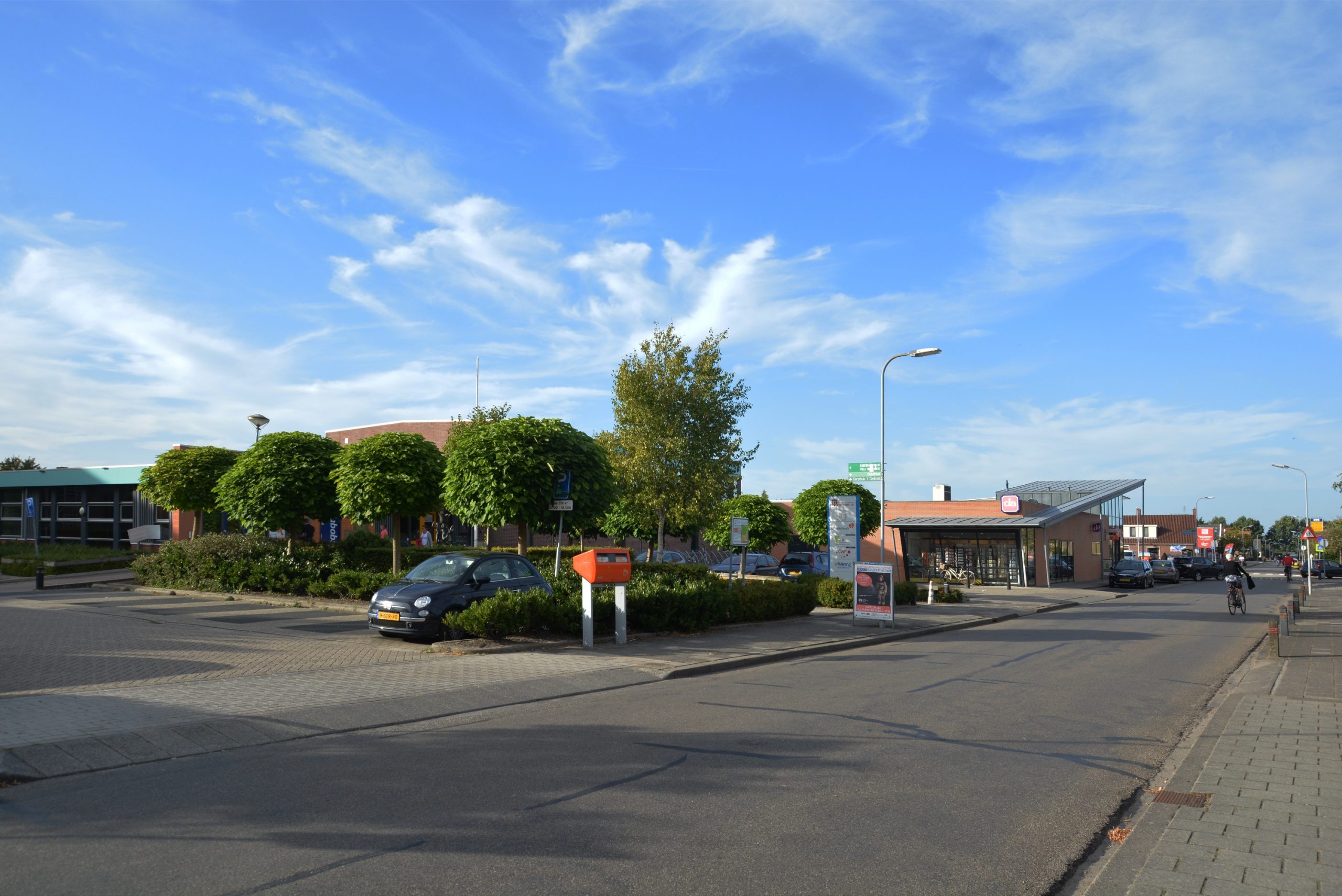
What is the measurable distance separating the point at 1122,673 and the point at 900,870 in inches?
395

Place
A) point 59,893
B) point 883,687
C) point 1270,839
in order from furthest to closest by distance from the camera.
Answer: point 883,687 → point 1270,839 → point 59,893

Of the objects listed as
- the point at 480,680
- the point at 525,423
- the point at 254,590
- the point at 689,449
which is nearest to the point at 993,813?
the point at 480,680

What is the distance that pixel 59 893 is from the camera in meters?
4.33

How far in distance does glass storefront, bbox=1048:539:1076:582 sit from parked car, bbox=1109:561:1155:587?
2.09 metres

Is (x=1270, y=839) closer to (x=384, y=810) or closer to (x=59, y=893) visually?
(x=384, y=810)

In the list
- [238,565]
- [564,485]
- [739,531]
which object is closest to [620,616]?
[564,485]

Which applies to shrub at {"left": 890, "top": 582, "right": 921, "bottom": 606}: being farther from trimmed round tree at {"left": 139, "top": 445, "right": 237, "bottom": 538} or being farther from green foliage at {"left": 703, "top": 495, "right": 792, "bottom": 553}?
trimmed round tree at {"left": 139, "top": 445, "right": 237, "bottom": 538}

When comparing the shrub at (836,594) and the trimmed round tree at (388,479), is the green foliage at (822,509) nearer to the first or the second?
the shrub at (836,594)

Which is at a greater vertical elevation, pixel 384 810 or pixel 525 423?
pixel 525 423

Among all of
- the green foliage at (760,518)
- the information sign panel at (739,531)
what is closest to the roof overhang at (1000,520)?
the green foliage at (760,518)

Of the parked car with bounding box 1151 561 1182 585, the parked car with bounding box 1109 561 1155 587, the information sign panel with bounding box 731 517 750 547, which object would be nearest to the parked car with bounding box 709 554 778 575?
the information sign panel with bounding box 731 517 750 547

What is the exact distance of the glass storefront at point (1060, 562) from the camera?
44.4 metres

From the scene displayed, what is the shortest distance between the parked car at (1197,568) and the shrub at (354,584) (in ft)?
179

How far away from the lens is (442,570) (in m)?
14.9
